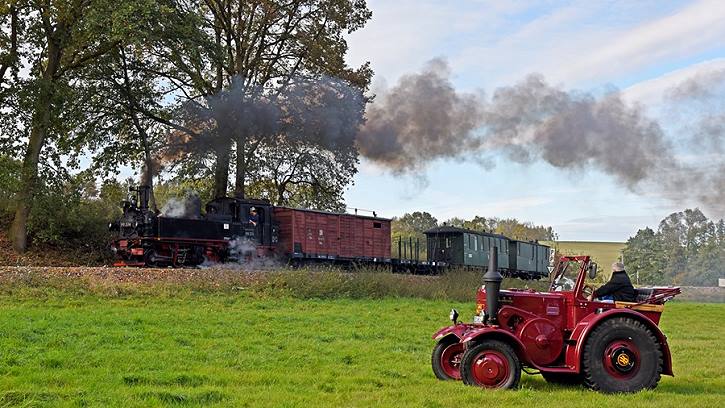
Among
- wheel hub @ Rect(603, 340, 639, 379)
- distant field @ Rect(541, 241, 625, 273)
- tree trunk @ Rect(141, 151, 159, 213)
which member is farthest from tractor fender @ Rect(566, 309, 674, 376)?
distant field @ Rect(541, 241, 625, 273)

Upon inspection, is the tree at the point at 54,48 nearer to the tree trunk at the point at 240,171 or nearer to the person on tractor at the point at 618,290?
the tree trunk at the point at 240,171

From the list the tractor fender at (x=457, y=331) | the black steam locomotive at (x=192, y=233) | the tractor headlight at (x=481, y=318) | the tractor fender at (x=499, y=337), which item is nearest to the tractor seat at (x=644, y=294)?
the tractor fender at (x=499, y=337)

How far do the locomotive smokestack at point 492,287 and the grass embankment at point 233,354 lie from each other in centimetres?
112

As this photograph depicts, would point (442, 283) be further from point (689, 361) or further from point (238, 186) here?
point (689, 361)

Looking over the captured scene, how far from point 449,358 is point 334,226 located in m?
25.4

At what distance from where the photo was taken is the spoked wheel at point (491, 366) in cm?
1041

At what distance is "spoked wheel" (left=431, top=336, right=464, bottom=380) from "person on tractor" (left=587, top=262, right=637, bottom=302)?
2.10 meters

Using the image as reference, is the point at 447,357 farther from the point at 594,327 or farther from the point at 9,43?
the point at 9,43

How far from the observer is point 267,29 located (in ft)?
134

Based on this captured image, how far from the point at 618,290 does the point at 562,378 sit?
62.8 inches

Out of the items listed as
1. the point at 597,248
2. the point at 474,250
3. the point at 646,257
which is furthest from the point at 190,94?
the point at 597,248

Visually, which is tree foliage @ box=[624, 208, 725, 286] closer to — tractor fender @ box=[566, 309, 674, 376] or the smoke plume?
the smoke plume

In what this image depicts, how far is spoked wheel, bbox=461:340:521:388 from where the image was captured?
1041 cm

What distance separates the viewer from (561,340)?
11023 mm
